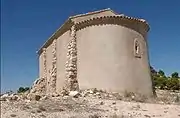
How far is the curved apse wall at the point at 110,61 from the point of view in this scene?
19766mm

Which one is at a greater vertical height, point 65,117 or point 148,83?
point 148,83

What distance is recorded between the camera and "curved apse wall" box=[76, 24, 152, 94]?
19.8 meters

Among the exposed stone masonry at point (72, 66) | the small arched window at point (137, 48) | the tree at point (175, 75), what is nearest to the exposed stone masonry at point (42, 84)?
the exposed stone masonry at point (72, 66)

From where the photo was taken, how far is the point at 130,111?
14.1 meters

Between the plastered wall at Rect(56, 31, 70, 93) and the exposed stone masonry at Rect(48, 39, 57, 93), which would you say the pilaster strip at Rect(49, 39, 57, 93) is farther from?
the plastered wall at Rect(56, 31, 70, 93)

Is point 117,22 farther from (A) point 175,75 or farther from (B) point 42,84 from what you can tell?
(A) point 175,75

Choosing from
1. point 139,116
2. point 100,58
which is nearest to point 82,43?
point 100,58

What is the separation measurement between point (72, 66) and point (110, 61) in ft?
8.93

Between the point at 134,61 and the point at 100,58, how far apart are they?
223cm

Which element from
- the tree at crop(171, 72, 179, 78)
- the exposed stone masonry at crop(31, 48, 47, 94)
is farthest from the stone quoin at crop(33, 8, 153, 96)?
the tree at crop(171, 72, 179, 78)

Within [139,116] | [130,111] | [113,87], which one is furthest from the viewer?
[113,87]

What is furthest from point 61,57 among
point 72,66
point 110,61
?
point 110,61

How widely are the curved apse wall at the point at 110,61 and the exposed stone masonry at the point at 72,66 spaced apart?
1.04 ft

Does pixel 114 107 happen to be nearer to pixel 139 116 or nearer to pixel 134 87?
pixel 139 116
